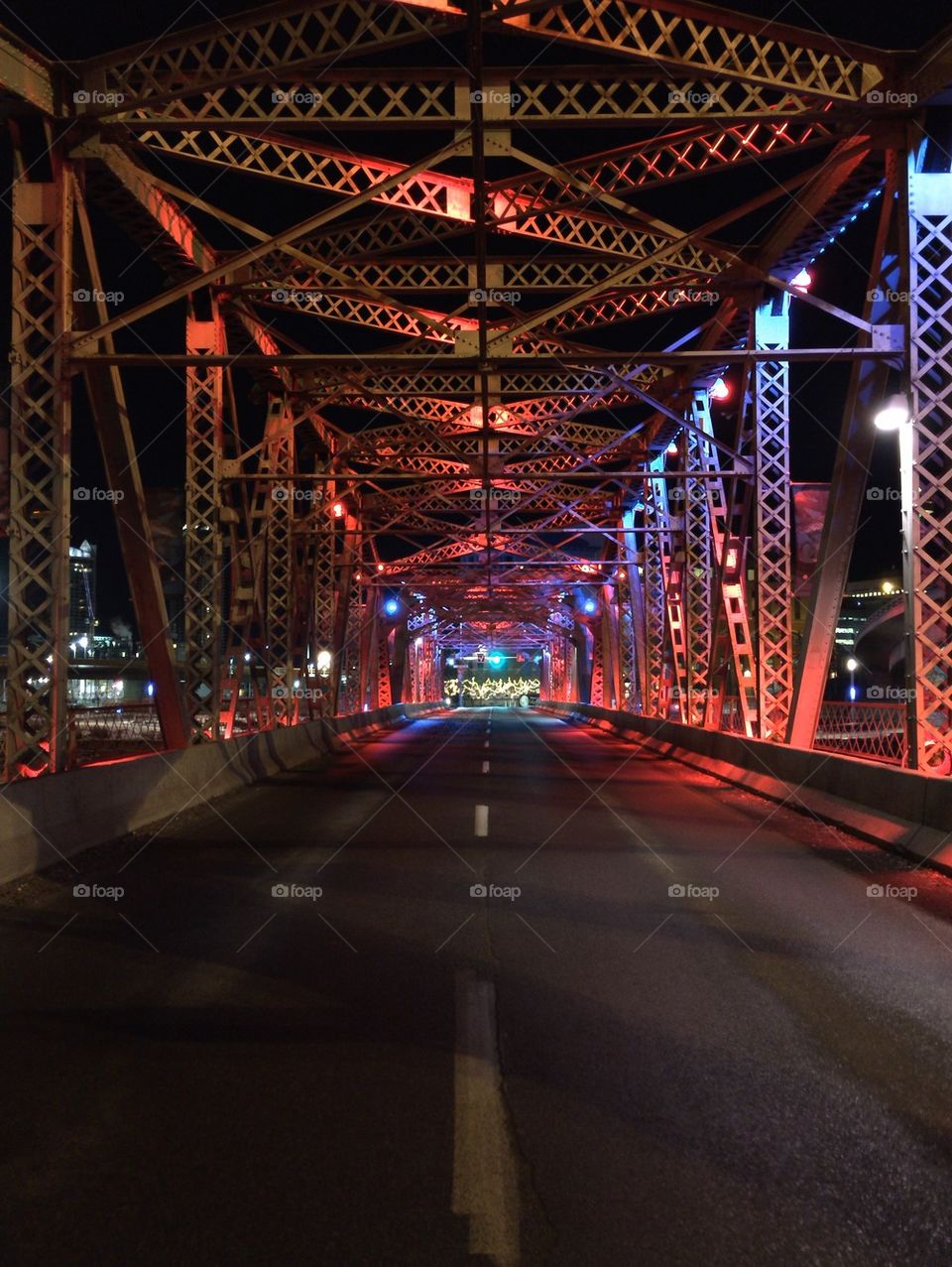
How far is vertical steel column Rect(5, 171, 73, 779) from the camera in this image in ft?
41.6

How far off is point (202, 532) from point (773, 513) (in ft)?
32.8

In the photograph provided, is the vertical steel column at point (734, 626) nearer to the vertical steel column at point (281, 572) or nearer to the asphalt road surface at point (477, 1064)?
the vertical steel column at point (281, 572)

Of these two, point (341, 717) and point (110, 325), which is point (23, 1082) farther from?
point (341, 717)

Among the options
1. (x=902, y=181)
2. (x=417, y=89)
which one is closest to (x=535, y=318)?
(x=417, y=89)

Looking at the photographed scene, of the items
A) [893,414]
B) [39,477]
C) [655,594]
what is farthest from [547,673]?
[39,477]

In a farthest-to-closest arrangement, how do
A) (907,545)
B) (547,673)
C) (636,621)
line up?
1. (547,673)
2. (636,621)
3. (907,545)

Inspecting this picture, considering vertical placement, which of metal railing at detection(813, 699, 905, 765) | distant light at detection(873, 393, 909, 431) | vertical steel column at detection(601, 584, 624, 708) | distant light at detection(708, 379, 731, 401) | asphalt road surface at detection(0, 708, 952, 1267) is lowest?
asphalt road surface at detection(0, 708, 952, 1267)

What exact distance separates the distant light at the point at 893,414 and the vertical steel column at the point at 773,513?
22.0 ft

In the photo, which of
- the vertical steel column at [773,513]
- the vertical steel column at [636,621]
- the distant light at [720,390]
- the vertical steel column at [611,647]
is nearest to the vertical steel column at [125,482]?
the vertical steel column at [773,513]

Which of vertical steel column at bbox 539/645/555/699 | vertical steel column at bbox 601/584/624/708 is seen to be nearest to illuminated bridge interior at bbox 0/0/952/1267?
vertical steel column at bbox 601/584/624/708

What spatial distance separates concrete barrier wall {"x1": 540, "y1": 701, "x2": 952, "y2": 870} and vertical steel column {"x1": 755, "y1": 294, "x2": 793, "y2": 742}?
121 cm

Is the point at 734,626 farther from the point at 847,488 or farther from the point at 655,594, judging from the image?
the point at 655,594

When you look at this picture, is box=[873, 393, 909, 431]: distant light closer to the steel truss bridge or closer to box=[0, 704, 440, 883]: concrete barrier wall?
the steel truss bridge

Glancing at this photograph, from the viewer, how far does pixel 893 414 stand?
13.3 metres
